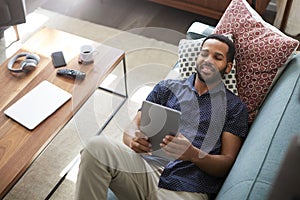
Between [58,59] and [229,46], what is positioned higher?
[229,46]

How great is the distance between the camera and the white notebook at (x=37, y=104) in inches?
70.9

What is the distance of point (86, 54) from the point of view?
2.06m

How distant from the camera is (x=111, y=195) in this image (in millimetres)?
1524

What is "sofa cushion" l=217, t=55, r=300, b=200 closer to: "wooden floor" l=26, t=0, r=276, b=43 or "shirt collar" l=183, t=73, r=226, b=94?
"shirt collar" l=183, t=73, r=226, b=94

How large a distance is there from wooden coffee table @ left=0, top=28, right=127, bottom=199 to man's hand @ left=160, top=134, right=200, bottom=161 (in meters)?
0.57

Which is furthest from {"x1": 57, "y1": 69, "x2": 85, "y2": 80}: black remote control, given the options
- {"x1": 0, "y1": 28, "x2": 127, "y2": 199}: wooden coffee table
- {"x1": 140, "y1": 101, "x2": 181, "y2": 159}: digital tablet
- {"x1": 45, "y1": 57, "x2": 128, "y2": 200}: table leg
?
{"x1": 140, "y1": 101, "x2": 181, "y2": 159}: digital tablet

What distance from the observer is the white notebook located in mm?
1801

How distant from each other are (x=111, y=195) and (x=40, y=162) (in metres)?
0.73

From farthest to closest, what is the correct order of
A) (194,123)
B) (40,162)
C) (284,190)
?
(40,162), (194,123), (284,190)

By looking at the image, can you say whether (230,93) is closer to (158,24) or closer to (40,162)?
→ (40,162)

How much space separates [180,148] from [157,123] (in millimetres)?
148

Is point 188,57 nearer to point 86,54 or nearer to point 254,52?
point 254,52

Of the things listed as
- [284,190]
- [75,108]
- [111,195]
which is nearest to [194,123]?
[111,195]

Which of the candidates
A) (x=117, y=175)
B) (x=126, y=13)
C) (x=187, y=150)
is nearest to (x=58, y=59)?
(x=117, y=175)
